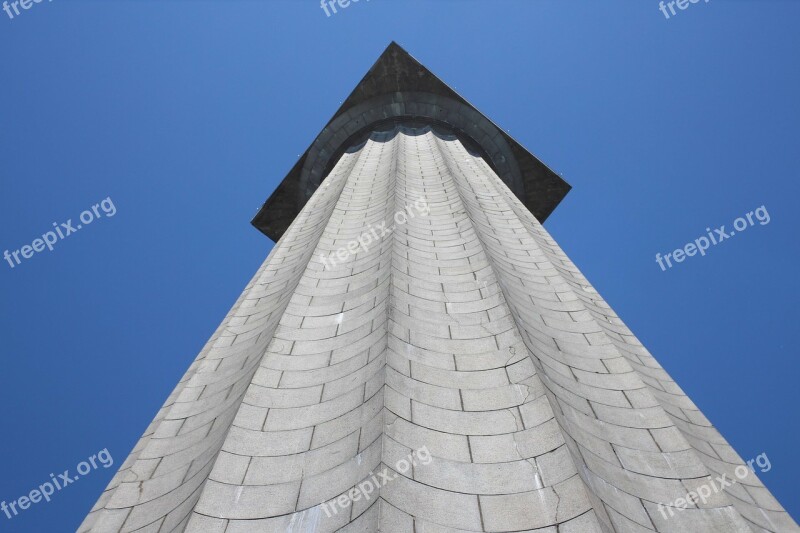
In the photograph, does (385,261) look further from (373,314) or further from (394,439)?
(394,439)

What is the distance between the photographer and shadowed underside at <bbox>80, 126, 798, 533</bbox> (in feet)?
11.6

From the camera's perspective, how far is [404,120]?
2008 centimetres

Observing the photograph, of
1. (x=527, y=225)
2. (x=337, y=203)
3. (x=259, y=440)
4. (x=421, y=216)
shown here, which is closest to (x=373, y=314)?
(x=259, y=440)

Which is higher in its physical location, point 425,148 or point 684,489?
point 425,148

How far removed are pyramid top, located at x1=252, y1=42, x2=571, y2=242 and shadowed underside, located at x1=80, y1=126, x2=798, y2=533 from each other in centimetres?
1315

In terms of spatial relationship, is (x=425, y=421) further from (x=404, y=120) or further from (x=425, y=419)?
(x=404, y=120)

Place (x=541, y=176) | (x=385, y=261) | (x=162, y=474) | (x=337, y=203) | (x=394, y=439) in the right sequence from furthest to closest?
(x=541, y=176)
(x=337, y=203)
(x=385, y=261)
(x=162, y=474)
(x=394, y=439)

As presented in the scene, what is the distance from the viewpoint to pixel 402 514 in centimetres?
336

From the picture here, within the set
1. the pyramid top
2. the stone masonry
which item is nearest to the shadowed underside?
the stone masonry

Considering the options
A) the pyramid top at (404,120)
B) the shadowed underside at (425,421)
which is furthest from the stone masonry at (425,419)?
the pyramid top at (404,120)

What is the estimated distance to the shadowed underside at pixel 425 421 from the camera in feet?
11.6

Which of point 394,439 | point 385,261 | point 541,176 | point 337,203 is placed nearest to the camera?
point 394,439

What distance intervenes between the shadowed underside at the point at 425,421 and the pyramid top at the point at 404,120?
13.2 meters

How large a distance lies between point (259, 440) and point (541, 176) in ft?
62.7
